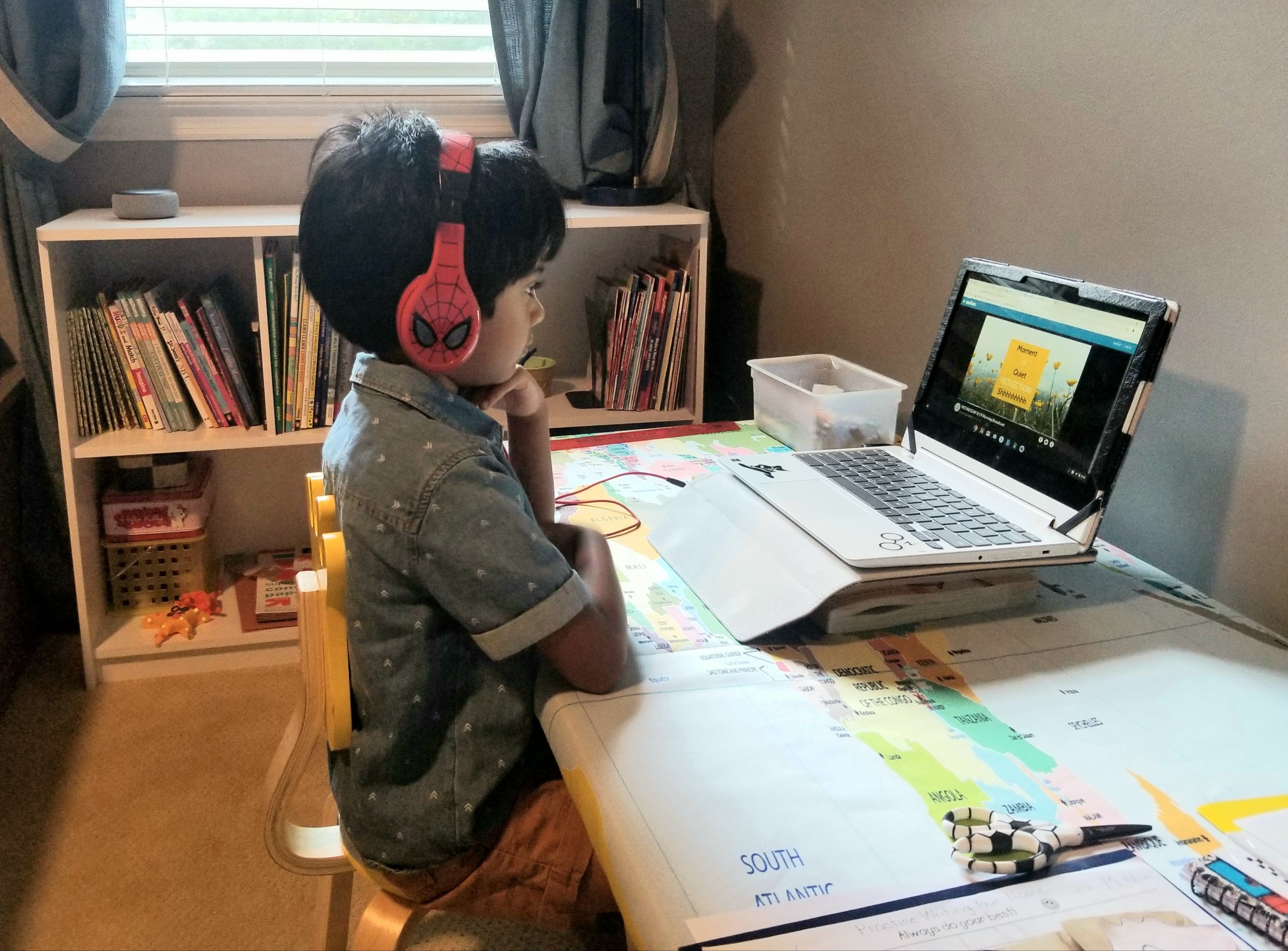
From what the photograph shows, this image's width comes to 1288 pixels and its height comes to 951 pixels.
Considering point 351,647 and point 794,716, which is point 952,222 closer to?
point 794,716

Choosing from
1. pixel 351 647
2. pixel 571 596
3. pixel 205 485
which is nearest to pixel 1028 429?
pixel 571 596

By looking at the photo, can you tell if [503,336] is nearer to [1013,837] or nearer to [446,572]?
[446,572]

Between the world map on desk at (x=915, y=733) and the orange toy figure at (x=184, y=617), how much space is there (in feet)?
4.45

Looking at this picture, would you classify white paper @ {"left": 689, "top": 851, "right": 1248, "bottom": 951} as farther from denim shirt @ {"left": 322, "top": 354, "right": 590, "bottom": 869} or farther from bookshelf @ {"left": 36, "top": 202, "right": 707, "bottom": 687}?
bookshelf @ {"left": 36, "top": 202, "right": 707, "bottom": 687}

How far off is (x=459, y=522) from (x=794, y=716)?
0.97 ft

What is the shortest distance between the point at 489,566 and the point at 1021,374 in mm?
604

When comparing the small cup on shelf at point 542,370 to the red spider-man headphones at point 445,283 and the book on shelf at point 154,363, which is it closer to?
the book on shelf at point 154,363

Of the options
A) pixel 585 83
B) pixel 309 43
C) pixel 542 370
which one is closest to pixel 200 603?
pixel 542 370


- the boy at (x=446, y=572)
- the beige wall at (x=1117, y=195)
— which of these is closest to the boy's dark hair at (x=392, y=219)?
the boy at (x=446, y=572)

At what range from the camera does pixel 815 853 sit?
61 centimetres

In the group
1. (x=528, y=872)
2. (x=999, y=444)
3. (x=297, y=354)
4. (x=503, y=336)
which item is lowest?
(x=528, y=872)

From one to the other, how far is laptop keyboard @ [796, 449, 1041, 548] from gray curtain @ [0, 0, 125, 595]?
1507 mm

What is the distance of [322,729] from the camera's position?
2.82 feet

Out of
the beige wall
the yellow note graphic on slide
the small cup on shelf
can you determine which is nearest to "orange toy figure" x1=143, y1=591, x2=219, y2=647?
the small cup on shelf
